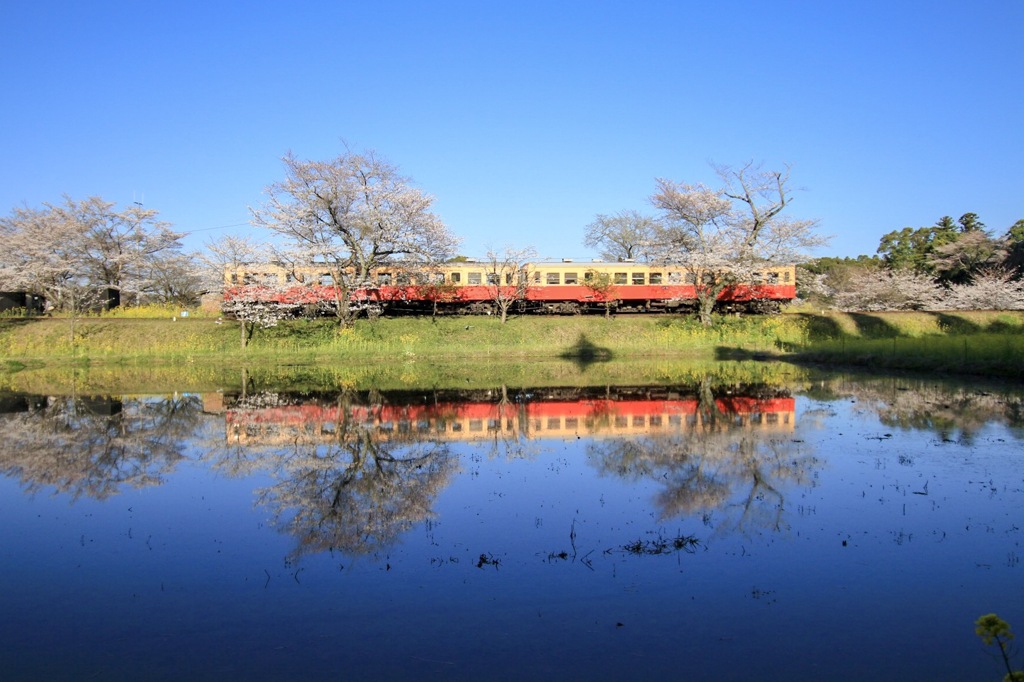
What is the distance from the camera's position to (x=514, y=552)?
703 cm

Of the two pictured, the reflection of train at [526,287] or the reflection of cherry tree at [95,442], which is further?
the reflection of train at [526,287]

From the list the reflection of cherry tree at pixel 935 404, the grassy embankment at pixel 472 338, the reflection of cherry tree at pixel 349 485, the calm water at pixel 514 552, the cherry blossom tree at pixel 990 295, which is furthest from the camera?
the cherry blossom tree at pixel 990 295

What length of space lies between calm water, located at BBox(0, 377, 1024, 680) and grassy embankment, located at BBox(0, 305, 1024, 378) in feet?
56.4

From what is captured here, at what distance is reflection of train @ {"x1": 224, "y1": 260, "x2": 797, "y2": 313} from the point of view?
35031 millimetres

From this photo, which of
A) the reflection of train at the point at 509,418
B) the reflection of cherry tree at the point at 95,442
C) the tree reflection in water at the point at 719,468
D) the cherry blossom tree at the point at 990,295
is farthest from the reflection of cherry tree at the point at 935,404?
the cherry blossom tree at the point at 990,295

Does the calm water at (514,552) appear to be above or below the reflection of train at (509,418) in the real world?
below

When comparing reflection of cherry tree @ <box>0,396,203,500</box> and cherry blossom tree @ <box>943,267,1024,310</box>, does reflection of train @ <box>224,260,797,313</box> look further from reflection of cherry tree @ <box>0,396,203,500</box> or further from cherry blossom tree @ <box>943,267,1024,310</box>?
reflection of cherry tree @ <box>0,396,203,500</box>

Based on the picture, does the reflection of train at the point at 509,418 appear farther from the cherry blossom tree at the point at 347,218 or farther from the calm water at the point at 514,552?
the cherry blossom tree at the point at 347,218

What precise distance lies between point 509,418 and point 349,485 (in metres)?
6.31

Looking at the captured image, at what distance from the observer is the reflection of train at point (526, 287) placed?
3503cm

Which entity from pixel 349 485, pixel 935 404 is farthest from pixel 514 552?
pixel 935 404

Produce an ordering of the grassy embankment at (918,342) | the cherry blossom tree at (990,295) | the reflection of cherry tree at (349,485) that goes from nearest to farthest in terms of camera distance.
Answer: the reflection of cherry tree at (349,485)
the grassy embankment at (918,342)
the cherry blossom tree at (990,295)

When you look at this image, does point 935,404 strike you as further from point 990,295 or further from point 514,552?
point 990,295

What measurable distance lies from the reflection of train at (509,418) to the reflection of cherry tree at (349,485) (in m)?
0.79
